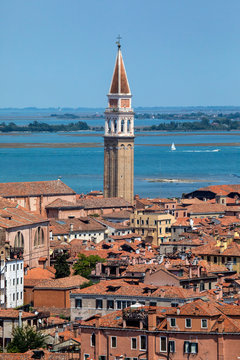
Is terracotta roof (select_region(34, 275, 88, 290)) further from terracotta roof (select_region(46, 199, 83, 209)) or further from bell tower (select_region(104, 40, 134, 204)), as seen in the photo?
bell tower (select_region(104, 40, 134, 204))

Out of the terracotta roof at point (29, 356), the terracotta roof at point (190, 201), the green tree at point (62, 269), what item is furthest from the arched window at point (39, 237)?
the terracotta roof at point (190, 201)

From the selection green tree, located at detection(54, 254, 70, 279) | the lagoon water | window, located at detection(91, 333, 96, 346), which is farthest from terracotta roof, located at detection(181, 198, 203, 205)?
window, located at detection(91, 333, 96, 346)

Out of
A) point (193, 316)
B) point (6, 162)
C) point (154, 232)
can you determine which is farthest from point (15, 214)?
point (6, 162)

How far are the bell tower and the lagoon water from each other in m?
10.7

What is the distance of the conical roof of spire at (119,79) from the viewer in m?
78.6

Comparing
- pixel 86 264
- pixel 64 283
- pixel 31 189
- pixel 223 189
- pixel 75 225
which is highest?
pixel 64 283

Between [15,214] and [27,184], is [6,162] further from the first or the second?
[15,214]

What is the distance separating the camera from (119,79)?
78.6 meters

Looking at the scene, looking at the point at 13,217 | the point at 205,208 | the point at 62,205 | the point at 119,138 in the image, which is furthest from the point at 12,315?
the point at 119,138

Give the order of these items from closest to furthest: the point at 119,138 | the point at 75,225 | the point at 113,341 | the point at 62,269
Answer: the point at 113,341 < the point at 62,269 < the point at 75,225 < the point at 119,138

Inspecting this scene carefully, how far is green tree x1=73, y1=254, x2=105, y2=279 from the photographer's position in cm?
3962

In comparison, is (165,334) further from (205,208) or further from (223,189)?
(223,189)

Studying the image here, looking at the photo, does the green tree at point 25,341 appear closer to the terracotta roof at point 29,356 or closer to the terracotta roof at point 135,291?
the terracotta roof at point 29,356

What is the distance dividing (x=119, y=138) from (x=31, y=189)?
16.8 meters
